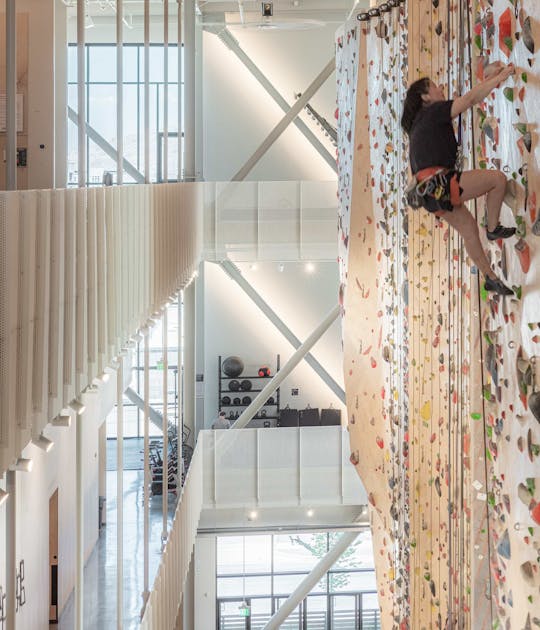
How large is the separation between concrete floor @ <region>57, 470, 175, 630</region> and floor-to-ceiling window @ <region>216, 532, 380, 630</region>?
21.7ft

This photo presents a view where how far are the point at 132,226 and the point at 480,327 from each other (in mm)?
3712

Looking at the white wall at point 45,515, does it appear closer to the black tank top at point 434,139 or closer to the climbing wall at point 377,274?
the climbing wall at point 377,274

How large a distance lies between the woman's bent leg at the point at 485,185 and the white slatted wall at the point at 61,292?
1823 mm

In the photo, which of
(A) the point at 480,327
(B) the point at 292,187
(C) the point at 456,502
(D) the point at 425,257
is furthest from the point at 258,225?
(A) the point at 480,327

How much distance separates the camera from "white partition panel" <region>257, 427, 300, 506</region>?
15211 millimetres

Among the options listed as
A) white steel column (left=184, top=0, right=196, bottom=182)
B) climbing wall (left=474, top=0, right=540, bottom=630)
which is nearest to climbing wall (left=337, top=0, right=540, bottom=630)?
climbing wall (left=474, top=0, right=540, bottom=630)

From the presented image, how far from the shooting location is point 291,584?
2175 centimetres

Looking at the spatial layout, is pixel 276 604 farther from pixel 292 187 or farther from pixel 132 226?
pixel 132 226

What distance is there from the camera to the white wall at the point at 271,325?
69.1ft

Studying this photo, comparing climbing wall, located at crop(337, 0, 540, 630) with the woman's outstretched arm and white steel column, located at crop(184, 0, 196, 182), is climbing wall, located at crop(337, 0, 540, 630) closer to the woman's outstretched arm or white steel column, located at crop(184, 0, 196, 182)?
the woman's outstretched arm

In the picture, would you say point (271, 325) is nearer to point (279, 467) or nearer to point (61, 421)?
point (279, 467)

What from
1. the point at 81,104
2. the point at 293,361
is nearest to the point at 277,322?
the point at 293,361

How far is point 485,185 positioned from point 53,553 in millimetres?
7545

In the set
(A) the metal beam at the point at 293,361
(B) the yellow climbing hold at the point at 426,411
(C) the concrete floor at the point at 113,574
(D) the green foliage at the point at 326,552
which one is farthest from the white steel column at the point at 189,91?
(D) the green foliage at the point at 326,552
